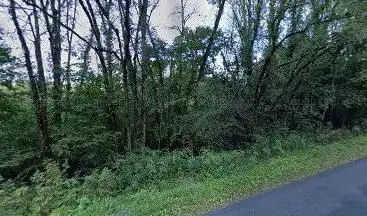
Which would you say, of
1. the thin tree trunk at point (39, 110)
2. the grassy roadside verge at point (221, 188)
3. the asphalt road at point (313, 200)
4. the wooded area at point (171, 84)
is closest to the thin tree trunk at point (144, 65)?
the wooded area at point (171, 84)

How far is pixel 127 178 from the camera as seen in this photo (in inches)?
345

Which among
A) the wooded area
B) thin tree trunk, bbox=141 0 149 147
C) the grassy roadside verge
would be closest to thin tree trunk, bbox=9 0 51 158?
the wooded area

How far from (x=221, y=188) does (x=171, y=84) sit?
24.0ft

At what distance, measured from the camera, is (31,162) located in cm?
1170

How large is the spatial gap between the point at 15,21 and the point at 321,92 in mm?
12208

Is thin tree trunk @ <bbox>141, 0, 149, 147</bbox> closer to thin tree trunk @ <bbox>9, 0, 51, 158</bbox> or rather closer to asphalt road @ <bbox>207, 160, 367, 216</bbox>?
thin tree trunk @ <bbox>9, 0, 51, 158</bbox>

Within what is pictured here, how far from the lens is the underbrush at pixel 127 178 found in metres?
6.51

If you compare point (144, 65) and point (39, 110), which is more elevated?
point (144, 65)

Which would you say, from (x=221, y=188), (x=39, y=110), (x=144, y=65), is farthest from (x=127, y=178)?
(x=144, y=65)

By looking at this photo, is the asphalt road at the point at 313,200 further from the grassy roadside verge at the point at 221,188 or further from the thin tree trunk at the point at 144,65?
the thin tree trunk at the point at 144,65

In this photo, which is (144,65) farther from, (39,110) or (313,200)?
(313,200)

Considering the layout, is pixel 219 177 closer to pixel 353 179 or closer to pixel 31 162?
pixel 353 179

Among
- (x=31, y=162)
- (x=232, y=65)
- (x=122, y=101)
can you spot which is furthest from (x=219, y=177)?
(x=31, y=162)

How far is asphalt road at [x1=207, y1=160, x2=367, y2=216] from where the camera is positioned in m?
5.73
